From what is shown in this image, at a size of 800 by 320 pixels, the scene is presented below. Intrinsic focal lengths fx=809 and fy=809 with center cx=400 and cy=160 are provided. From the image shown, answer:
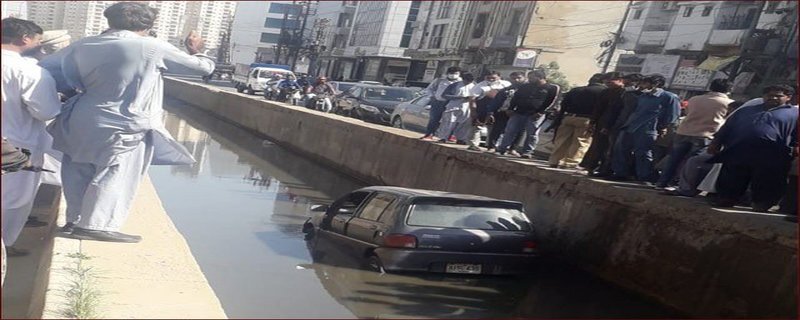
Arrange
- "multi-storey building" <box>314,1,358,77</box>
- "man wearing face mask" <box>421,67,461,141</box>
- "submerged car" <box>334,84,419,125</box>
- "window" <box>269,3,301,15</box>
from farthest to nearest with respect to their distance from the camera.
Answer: "window" <box>269,3,301,15</box>, "multi-storey building" <box>314,1,358,77</box>, "submerged car" <box>334,84,419,125</box>, "man wearing face mask" <box>421,67,461,141</box>

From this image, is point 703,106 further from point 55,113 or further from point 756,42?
point 756,42

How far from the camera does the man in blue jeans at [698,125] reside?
9586mm

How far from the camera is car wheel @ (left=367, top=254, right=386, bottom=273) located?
848 cm

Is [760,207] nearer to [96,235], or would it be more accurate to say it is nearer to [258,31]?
[96,235]

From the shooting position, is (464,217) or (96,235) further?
(464,217)

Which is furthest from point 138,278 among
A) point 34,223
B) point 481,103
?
point 481,103

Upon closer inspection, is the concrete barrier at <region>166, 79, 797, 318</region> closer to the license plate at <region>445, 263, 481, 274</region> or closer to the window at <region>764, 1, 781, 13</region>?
the license plate at <region>445, 263, 481, 274</region>

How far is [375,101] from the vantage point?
26766mm

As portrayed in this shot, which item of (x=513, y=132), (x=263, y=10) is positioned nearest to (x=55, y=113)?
(x=513, y=132)

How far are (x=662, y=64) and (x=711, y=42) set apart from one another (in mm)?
2737

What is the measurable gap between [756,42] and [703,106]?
1101 inches

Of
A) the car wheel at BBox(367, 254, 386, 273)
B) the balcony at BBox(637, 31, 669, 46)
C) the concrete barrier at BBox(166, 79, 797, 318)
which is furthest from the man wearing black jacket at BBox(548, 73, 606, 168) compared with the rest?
the balcony at BBox(637, 31, 669, 46)

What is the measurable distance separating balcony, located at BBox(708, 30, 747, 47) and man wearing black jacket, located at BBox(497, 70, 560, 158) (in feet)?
87.0

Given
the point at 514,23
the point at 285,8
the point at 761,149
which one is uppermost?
the point at 514,23
